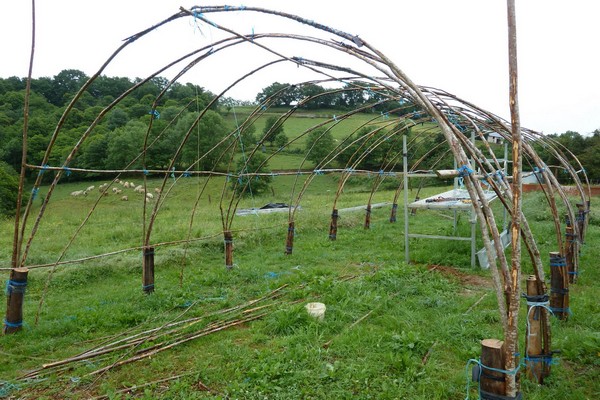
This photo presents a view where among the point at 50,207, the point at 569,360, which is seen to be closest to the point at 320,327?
the point at 569,360

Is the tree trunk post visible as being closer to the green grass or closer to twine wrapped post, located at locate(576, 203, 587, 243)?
twine wrapped post, located at locate(576, 203, 587, 243)

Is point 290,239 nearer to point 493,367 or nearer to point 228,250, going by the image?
point 228,250

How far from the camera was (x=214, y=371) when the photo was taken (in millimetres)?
3793

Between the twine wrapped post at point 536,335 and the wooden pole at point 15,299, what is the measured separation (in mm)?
5135

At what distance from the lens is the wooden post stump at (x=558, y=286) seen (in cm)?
415

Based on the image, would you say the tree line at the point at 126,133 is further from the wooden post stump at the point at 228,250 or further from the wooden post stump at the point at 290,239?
the wooden post stump at the point at 228,250

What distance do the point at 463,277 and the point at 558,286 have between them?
2.52m

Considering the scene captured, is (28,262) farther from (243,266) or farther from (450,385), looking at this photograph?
(450,385)

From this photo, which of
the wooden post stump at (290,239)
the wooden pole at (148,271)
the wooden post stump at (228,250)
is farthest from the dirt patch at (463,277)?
the wooden pole at (148,271)

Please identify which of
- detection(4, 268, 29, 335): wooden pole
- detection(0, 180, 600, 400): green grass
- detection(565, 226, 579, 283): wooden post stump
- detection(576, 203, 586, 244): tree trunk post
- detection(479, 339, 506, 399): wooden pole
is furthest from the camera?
detection(576, 203, 586, 244): tree trunk post

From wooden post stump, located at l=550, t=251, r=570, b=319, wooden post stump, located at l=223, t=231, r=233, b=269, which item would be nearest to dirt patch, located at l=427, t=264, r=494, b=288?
wooden post stump, located at l=550, t=251, r=570, b=319

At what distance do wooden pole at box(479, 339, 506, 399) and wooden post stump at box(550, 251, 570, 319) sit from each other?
215cm

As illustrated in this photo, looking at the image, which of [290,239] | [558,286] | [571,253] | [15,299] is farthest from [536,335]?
[290,239]

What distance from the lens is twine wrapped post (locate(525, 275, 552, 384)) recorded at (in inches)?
123
